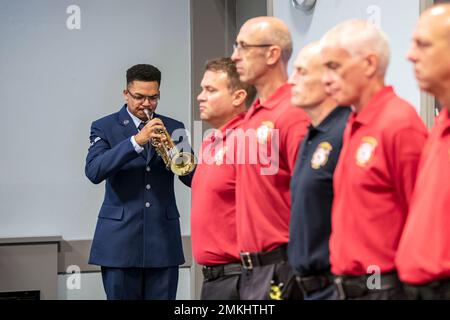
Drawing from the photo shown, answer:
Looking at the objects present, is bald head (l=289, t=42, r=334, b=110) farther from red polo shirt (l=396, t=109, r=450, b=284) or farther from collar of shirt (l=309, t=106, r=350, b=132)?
red polo shirt (l=396, t=109, r=450, b=284)

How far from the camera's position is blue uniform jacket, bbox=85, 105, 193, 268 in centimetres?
455

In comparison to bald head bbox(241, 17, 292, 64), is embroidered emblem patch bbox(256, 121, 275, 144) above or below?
below

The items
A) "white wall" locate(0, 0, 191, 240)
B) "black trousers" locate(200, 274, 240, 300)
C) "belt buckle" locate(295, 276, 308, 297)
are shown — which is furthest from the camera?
"white wall" locate(0, 0, 191, 240)

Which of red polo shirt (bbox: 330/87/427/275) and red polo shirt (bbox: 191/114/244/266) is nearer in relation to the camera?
red polo shirt (bbox: 330/87/427/275)

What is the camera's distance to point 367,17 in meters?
4.16

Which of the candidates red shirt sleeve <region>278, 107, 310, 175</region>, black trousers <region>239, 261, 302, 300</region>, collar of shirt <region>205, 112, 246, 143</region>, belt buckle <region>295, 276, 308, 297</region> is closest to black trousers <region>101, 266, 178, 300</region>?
collar of shirt <region>205, 112, 246, 143</region>

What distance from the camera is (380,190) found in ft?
8.25

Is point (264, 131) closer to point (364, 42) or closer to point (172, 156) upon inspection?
point (364, 42)

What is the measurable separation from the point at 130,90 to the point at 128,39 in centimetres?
159

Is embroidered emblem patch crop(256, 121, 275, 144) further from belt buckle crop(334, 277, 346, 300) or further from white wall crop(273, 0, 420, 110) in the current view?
white wall crop(273, 0, 420, 110)

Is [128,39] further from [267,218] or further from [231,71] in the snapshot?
[267,218]

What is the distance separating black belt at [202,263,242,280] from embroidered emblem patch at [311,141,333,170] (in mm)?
845

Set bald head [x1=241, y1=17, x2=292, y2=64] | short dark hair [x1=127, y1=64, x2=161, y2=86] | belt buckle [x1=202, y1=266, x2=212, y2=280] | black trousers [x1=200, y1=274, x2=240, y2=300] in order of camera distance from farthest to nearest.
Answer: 1. short dark hair [x1=127, y1=64, x2=161, y2=86]
2. belt buckle [x1=202, y1=266, x2=212, y2=280]
3. black trousers [x1=200, y1=274, x2=240, y2=300]
4. bald head [x1=241, y1=17, x2=292, y2=64]

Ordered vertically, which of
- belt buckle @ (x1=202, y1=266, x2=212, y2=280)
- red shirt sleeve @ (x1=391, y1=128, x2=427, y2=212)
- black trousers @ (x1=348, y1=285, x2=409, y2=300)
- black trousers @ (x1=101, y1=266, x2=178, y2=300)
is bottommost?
black trousers @ (x1=101, y1=266, x2=178, y2=300)
